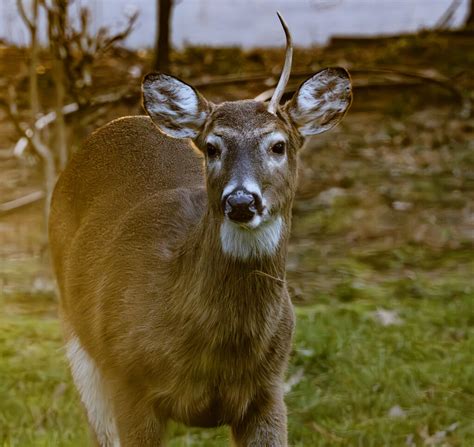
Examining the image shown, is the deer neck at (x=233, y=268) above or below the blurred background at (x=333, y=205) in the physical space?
above

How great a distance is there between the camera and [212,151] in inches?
165

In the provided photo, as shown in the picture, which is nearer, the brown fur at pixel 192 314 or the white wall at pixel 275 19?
the brown fur at pixel 192 314

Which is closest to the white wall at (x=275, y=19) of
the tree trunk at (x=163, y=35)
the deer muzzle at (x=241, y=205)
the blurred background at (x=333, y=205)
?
the blurred background at (x=333, y=205)

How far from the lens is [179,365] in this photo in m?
4.32

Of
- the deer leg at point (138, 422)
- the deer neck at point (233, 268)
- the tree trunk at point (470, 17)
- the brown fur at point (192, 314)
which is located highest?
the deer neck at point (233, 268)

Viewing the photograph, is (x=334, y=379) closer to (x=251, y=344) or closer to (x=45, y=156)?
(x=251, y=344)

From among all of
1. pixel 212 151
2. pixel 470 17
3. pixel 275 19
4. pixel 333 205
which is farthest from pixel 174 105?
pixel 275 19

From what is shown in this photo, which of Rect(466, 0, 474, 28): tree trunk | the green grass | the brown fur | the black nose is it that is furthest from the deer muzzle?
Rect(466, 0, 474, 28): tree trunk

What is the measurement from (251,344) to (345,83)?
3.51 feet

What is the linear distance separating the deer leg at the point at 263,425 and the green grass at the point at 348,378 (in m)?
1.03

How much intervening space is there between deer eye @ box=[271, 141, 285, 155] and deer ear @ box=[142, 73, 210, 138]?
0.37 metres

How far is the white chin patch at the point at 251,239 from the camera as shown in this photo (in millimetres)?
4105

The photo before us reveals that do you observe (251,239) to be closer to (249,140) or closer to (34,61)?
(249,140)

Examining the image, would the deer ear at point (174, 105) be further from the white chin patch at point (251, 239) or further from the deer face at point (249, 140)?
the white chin patch at point (251, 239)
